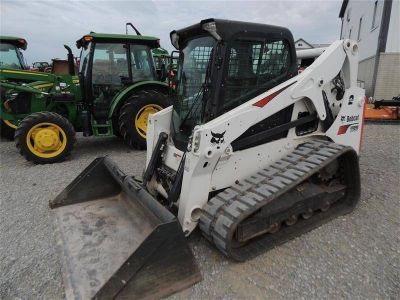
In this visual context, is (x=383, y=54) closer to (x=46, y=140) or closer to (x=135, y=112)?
(x=135, y=112)

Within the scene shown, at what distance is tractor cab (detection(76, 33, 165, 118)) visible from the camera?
6121 millimetres

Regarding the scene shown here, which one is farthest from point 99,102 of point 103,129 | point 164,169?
point 164,169

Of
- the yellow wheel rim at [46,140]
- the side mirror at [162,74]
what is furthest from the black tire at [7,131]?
the side mirror at [162,74]

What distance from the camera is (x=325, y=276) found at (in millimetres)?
2605

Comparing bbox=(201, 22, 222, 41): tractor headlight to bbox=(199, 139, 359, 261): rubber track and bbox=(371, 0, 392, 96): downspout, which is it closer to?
bbox=(199, 139, 359, 261): rubber track

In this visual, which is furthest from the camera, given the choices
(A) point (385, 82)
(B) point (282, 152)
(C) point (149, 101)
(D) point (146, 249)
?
(A) point (385, 82)

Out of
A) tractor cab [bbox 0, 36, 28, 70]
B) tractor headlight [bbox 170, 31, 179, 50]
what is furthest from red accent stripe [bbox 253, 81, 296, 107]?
tractor cab [bbox 0, 36, 28, 70]

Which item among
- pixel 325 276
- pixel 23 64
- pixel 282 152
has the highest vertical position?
pixel 23 64

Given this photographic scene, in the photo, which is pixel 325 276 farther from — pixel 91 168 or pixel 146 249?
pixel 91 168

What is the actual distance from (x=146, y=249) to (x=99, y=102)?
4593 mm

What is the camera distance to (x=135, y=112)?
20.0ft

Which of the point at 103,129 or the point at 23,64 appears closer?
the point at 103,129

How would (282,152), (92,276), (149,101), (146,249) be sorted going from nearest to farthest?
1. (146,249)
2. (92,276)
3. (282,152)
4. (149,101)

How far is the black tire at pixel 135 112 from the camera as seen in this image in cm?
604
